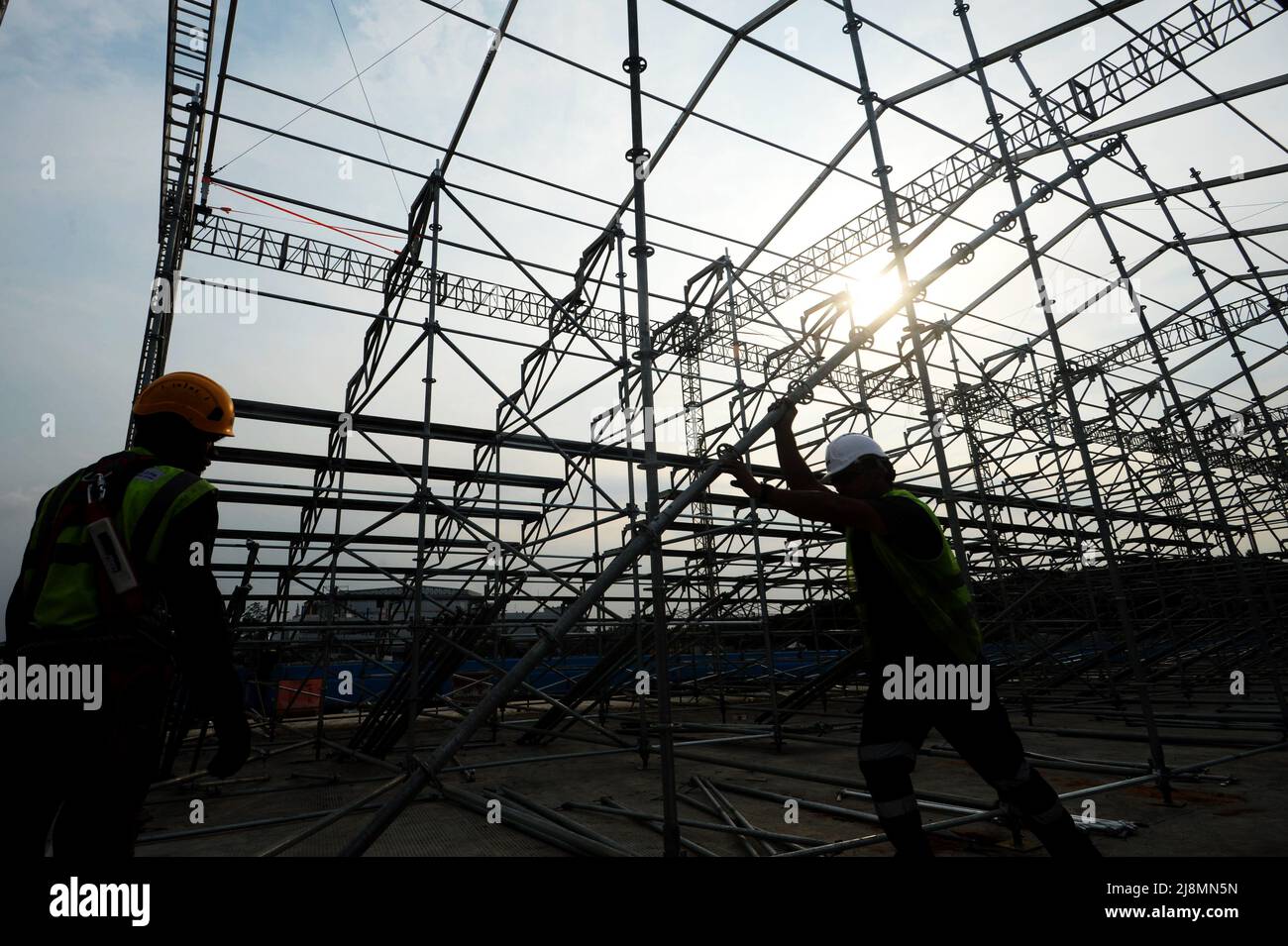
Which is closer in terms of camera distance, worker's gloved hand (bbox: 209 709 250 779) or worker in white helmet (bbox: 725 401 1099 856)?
worker's gloved hand (bbox: 209 709 250 779)

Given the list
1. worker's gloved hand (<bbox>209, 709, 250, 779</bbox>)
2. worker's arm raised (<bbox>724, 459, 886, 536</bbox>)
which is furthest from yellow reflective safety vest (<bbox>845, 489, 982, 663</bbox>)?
worker's gloved hand (<bbox>209, 709, 250, 779</bbox>)

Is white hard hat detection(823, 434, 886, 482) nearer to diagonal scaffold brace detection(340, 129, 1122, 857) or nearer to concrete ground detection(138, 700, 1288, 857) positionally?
diagonal scaffold brace detection(340, 129, 1122, 857)

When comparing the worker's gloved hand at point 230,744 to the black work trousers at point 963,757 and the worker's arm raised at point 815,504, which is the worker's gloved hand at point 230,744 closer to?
the worker's arm raised at point 815,504

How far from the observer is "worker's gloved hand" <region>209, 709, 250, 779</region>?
1936 millimetres

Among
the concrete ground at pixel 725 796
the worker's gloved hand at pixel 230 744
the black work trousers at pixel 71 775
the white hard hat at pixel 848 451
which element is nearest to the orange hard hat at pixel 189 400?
the black work trousers at pixel 71 775

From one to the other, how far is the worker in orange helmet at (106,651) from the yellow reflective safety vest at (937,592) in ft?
8.52

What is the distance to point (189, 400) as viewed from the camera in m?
2.32

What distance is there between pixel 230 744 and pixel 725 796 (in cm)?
464

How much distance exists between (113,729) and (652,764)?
701 centimetres

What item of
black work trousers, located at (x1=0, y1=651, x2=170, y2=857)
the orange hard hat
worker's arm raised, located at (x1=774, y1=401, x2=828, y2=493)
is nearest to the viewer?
black work trousers, located at (x1=0, y1=651, x2=170, y2=857)

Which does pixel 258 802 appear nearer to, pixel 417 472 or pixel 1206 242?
pixel 417 472

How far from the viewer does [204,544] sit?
2.03 meters

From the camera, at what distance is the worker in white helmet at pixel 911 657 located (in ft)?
8.53
